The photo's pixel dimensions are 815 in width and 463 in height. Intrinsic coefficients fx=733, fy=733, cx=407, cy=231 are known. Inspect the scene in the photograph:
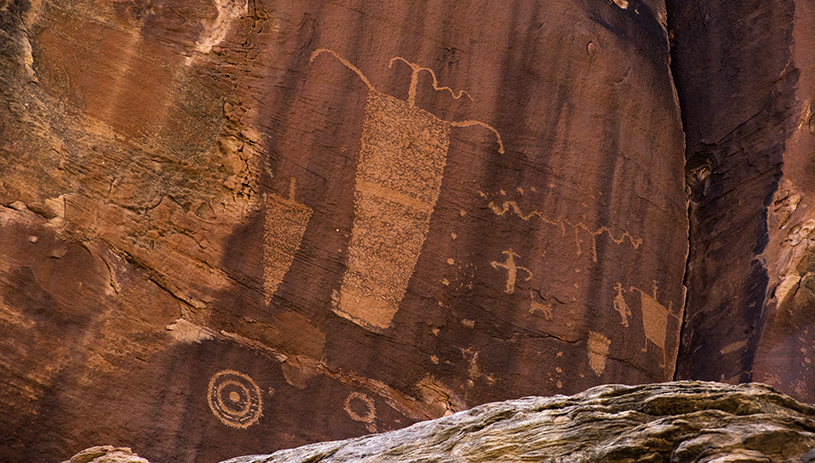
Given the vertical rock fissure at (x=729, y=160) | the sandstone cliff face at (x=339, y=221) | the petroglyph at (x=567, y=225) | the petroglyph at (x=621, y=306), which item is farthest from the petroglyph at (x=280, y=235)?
the vertical rock fissure at (x=729, y=160)

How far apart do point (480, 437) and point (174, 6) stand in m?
4.13

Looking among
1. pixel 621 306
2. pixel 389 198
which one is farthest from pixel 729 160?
pixel 389 198

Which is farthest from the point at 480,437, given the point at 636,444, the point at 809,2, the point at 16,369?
the point at 809,2

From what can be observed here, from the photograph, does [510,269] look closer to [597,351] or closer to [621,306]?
[597,351]

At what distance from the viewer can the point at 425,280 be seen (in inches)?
236

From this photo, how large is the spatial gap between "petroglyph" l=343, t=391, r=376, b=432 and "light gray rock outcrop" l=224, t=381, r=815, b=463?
68.5 inches

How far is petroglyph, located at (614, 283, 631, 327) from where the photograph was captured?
21.8 ft

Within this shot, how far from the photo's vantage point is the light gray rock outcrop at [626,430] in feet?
9.25

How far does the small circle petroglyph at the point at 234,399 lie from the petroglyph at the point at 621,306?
331 cm

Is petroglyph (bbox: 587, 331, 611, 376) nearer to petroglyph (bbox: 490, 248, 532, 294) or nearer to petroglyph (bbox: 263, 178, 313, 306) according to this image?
petroglyph (bbox: 490, 248, 532, 294)

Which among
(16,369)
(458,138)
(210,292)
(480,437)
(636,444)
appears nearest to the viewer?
(636,444)

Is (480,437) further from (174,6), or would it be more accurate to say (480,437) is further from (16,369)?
(174,6)

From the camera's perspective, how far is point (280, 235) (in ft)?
18.6

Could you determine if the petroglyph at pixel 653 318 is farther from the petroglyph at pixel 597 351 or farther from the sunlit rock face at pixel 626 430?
the sunlit rock face at pixel 626 430
